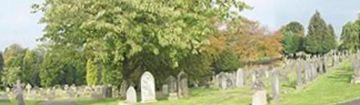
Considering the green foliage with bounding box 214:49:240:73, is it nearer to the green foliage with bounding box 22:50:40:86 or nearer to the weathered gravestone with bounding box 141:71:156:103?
the weathered gravestone with bounding box 141:71:156:103

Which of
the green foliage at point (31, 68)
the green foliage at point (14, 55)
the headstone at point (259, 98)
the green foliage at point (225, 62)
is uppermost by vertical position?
the green foliage at point (14, 55)

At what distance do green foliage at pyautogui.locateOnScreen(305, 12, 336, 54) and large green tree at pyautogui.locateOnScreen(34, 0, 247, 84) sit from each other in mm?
80929

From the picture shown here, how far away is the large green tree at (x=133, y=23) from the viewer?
3378cm

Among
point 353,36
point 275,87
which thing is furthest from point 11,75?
point 275,87

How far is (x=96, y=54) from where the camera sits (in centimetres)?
3553

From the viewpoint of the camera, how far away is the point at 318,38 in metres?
118

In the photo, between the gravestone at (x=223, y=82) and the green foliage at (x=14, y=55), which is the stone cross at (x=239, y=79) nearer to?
the gravestone at (x=223, y=82)

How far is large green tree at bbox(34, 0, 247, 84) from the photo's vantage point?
33781mm

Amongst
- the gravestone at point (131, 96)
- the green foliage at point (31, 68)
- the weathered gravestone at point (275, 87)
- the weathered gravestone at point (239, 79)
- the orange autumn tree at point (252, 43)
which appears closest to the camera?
the weathered gravestone at point (275, 87)

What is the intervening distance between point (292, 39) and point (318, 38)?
5.96m

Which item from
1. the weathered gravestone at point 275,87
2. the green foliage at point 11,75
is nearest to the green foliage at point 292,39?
the green foliage at point 11,75

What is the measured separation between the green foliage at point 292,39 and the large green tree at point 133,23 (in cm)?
7915

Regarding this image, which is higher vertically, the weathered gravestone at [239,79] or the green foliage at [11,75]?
the green foliage at [11,75]

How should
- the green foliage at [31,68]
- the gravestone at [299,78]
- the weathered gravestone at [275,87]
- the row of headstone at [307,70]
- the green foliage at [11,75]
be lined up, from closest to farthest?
the weathered gravestone at [275,87]
the gravestone at [299,78]
the row of headstone at [307,70]
the green foliage at [11,75]
the green foliage at [31,68]
